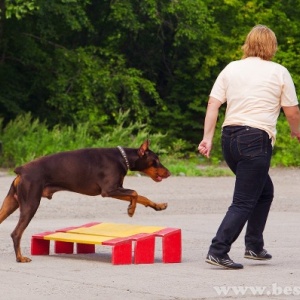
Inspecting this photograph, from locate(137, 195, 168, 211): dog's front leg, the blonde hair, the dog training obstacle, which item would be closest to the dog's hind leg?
the dog training obstacle

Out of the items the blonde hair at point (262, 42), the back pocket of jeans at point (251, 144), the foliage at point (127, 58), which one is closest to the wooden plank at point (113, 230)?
the back pocket of jeans at point (251, 144)

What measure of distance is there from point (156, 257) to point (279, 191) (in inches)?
384

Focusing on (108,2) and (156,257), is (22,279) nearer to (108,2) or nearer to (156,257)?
(156,257)

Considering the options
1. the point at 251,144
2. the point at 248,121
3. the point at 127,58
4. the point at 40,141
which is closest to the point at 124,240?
the point at 251,144

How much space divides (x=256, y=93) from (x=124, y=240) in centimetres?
177

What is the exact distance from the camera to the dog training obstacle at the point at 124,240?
10.2m

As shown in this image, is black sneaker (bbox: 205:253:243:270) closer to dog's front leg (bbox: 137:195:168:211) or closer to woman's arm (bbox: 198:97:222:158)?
woman's arm (bbox: 198:97:222:158)

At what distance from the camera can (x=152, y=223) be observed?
48.8ft

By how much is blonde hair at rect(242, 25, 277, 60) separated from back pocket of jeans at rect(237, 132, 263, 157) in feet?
2.40

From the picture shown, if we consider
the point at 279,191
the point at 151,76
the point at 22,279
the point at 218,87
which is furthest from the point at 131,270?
the point at 151,76

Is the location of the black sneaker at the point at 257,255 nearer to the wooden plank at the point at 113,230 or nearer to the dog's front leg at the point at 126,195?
the wooden plank at the point at 113,230

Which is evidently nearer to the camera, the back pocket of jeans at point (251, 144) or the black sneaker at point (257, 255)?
the back pocket of jeans at point (251, 144)

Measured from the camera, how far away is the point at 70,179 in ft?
35.5

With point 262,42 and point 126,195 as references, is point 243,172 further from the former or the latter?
point 126,195
